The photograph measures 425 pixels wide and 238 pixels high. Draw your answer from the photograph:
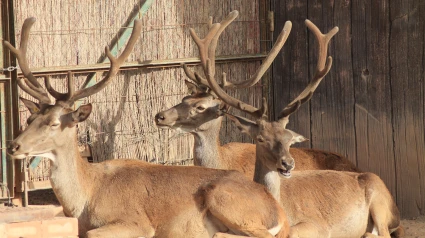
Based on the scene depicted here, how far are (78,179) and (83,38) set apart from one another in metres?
2.52

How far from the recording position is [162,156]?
1165cm

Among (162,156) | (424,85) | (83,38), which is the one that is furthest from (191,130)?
(424,85)

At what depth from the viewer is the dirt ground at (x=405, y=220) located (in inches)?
420

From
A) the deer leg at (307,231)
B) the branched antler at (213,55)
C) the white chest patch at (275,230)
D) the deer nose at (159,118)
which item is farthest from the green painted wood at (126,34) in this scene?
the white chest patch at (275,230)

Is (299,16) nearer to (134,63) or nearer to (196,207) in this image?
(134,63)

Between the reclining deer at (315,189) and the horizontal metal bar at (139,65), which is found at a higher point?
the horizontal metal bar at (139,65)

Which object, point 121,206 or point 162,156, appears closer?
point 121,206

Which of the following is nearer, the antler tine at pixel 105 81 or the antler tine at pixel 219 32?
the antler tine at pixel 105 81

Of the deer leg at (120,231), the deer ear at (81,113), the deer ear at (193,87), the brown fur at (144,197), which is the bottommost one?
the deer leg at (120,231)

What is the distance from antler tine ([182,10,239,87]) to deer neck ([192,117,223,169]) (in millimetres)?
576

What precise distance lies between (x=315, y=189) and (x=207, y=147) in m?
1.33

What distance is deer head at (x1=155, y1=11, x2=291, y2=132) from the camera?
10.8 m

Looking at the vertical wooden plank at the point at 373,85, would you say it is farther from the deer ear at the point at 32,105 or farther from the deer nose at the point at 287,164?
the deer ear at the point at 32,105

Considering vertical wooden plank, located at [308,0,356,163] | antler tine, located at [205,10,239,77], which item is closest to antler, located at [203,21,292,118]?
antler tine, located at [205,10,239,77]
